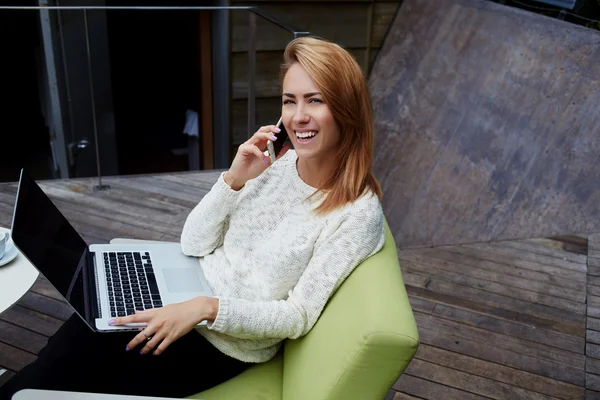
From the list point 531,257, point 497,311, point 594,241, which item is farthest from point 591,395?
point 594,241

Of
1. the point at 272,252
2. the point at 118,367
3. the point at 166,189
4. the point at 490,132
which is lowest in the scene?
the point at 166,189

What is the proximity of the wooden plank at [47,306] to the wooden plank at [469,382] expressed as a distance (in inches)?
53.7

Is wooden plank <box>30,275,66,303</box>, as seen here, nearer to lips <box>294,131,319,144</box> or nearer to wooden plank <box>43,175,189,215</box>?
wooden plank <box>43,175,189,215</box>

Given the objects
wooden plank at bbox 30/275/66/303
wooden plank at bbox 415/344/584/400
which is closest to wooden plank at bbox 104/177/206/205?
wooden plank at bbox 30/275/66/303

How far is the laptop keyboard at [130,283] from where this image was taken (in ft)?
4.39

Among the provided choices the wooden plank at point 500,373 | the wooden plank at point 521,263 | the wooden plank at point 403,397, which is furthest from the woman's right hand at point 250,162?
the wooden plank at point 521,263

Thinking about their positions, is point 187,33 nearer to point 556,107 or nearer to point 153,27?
point 153,27

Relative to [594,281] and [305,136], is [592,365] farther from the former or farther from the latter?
[305,136]

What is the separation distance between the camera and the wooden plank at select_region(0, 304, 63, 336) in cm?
231

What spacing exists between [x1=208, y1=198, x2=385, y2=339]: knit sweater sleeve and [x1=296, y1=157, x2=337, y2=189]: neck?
155mm

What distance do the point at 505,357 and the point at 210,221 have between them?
1.41m

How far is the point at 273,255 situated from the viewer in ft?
4.35

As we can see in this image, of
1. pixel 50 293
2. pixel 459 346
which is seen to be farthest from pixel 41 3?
pixel 459 346

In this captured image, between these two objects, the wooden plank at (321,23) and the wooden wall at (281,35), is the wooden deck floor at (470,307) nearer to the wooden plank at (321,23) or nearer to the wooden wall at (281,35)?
the wooden wall at (281,35)
